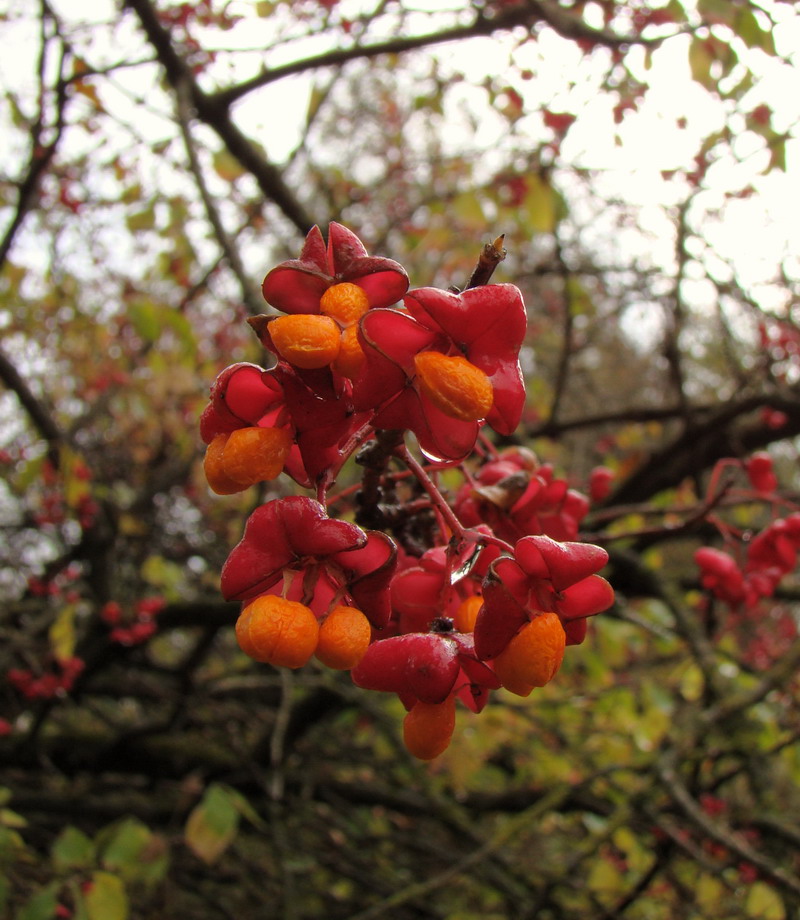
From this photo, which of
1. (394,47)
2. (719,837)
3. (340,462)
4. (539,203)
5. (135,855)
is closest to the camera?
(340,462)

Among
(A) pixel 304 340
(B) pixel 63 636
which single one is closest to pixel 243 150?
(B) pixel 63 636

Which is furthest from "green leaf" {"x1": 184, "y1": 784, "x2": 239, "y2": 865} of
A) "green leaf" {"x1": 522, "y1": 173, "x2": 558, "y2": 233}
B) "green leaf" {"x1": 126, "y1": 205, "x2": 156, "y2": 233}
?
"green leaf" {"x1": 126, "y1": 205, "x2": 156, "y2": 233}

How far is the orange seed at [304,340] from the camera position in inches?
24.3

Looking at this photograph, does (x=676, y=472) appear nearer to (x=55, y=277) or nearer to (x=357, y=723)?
(x=357, y=723)

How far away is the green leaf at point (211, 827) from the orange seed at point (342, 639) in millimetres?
1670

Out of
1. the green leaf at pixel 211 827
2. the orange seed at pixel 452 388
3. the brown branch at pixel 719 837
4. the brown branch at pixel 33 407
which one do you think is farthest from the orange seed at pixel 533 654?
the brown branch at pixel 33 407

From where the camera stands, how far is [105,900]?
175cm

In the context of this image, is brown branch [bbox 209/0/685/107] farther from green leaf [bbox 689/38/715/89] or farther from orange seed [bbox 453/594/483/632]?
orange seed [bbox 453/594/483/632]

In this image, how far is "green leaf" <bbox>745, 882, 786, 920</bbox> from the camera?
1.96 metres

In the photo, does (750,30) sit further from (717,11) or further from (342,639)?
(342,639)

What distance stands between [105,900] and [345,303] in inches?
65.9

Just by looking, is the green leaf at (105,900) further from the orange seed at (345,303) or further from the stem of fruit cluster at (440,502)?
the orange seed at (345,303)

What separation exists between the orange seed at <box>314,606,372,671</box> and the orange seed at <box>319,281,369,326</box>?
0.83 feet

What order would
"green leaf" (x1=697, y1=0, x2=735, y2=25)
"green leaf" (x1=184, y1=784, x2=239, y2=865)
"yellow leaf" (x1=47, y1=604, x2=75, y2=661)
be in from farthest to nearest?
"yellow leaf" (x1=47, y1=604, x2=75, y2=661) → "green leaf" (x1=184, y1=784, x2=239, y2=865) → "green leaf" (x1=697, y1=0, x2=735, y2=25)
